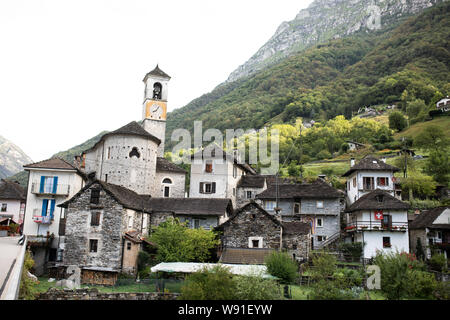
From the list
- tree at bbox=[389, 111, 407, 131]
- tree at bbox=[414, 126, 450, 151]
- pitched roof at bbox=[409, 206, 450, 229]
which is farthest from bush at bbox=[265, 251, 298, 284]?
tree at bbox=[389, 111, 407, 131]

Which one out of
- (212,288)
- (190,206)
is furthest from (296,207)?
(212,288)

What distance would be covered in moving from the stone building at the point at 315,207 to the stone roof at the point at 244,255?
36.1 ft

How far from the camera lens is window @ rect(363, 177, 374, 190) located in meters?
48.5

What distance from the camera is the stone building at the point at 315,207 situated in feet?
145

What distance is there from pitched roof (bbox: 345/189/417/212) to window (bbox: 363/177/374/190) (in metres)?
6.23

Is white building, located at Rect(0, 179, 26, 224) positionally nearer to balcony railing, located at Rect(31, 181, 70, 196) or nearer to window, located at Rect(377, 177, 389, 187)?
balcony railing, located at Rect(31, 181, 70, 196)

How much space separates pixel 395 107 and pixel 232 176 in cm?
13111

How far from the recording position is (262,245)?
34.3 meters

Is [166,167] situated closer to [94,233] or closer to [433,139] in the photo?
[94,233]

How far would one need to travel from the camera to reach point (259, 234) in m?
34.6

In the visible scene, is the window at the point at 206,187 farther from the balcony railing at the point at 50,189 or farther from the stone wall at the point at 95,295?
the stone wall at the point at 95,295

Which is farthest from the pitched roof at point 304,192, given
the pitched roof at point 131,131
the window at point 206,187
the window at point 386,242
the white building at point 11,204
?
the white building at point 11,204

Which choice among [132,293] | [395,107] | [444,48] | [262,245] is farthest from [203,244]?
[444,48]
